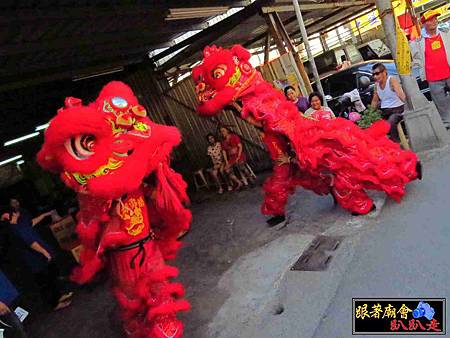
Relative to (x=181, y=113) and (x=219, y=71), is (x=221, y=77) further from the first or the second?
(x=181, y=113)

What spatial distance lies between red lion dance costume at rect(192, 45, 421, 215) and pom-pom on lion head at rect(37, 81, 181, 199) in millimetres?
1438

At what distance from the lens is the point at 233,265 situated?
177 inches

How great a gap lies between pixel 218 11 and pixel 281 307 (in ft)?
18.5

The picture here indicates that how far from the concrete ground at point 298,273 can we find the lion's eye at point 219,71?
2045 millimetres

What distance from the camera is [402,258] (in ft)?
10.6

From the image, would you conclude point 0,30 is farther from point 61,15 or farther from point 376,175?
point 376,175

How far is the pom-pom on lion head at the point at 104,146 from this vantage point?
2.66 meters

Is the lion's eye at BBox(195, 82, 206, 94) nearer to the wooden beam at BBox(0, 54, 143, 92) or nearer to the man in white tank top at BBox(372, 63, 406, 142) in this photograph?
the man in white tank top at BBox(372, 63, 406, 142)

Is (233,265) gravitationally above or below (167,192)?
below

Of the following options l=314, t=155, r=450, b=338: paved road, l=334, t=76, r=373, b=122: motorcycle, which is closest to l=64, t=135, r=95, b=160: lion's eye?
l=314, t=155, r=450, b=338: paved road

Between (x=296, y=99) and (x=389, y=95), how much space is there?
4.77 feet

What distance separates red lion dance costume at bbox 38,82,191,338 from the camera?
2707mm

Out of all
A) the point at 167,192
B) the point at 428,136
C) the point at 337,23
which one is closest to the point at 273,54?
the point at 337,23

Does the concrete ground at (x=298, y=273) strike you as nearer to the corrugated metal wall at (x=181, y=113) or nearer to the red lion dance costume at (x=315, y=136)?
the red lion dance costume at (x=315, y=136)
